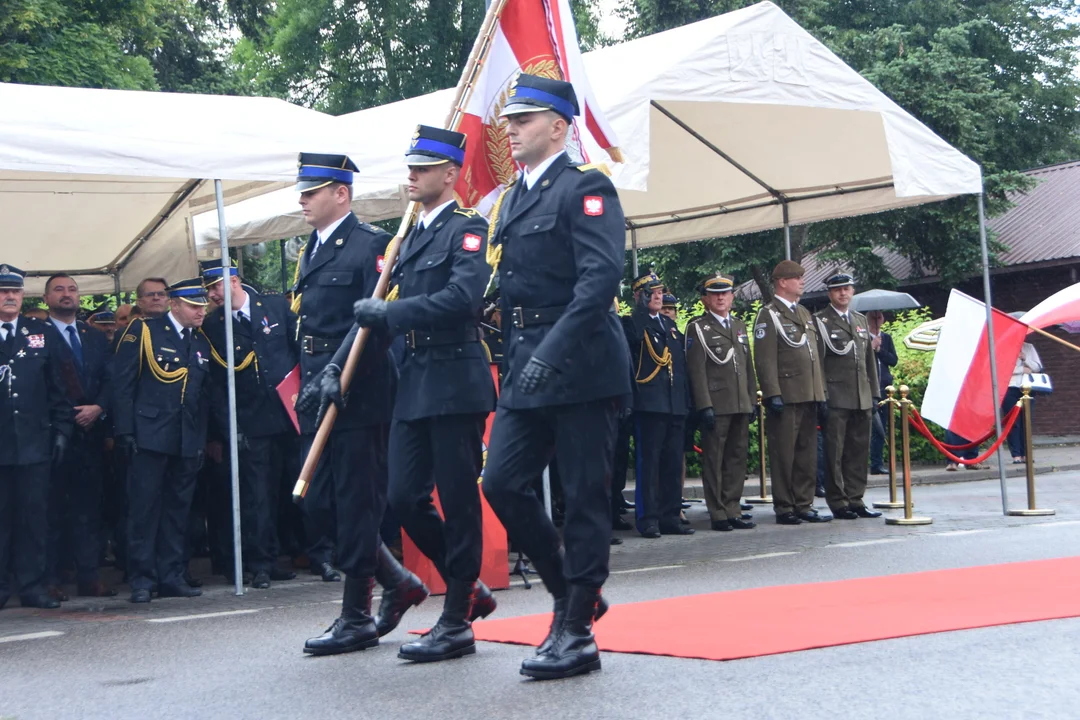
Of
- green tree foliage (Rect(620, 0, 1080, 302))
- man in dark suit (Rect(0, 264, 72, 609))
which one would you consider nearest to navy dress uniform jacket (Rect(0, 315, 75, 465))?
man in dark suit (Rect(0, 264, 72, 609))

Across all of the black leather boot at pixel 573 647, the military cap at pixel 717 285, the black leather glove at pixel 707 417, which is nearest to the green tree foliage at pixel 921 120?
the military cap at pixel 717 285

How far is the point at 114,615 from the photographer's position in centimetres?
841

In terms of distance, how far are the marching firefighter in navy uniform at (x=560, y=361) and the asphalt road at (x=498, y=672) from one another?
36cm

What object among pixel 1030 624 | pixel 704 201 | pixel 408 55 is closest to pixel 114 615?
pixel 1030 624

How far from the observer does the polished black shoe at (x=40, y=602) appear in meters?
8.91

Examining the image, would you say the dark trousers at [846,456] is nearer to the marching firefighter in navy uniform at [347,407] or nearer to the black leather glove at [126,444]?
the black leather glove at [126,444]

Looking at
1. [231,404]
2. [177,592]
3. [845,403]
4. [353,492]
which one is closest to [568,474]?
[353,492]

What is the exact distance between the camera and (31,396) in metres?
8.99

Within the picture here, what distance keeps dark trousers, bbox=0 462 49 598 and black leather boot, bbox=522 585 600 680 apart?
4.88 meters

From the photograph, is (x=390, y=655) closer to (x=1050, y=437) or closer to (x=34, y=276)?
(x=34, y=276)

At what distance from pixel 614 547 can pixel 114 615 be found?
13.3 ft

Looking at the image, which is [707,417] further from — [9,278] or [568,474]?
[568,474]

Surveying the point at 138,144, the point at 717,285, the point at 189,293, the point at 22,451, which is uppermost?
the point at 138,144

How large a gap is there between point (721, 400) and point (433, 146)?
21.9 feet
